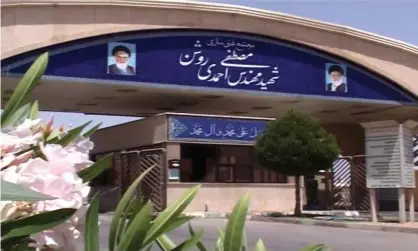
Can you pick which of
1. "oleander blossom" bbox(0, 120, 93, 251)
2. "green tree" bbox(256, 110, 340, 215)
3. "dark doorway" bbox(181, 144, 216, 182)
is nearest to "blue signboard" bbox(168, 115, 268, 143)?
"dark doorway" bbox(181, 144, 216, 182)

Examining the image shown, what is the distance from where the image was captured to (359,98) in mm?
25625

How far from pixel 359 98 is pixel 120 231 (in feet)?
81.4

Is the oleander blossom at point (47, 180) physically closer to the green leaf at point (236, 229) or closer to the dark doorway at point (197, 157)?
the green leaf at point (236, 229)

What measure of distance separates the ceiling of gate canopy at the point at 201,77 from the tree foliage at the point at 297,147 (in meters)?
4.37

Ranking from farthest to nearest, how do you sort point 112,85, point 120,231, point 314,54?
point 314,54, point 112,85, point 120,231

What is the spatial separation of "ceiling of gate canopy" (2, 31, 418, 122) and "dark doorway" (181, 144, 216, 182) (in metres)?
1.75

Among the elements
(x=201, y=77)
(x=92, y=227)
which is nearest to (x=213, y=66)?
(x=201, y=77)

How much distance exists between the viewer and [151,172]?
2152 centimetres

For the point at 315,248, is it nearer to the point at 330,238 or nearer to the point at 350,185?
the point at 330,238

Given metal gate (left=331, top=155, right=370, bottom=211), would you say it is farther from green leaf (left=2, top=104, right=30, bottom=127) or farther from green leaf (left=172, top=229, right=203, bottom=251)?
green leaf (left=2, top=104, right=30, bottom=127)

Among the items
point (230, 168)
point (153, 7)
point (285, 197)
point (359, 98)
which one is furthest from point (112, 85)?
point (359, 98)

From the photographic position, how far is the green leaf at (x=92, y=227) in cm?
132

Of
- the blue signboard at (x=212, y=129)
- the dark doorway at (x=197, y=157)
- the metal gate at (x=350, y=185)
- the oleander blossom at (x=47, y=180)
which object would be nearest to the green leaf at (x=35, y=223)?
the oleander blossom at (x=47, y=180)

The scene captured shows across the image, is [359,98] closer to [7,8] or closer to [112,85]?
[112,85]
